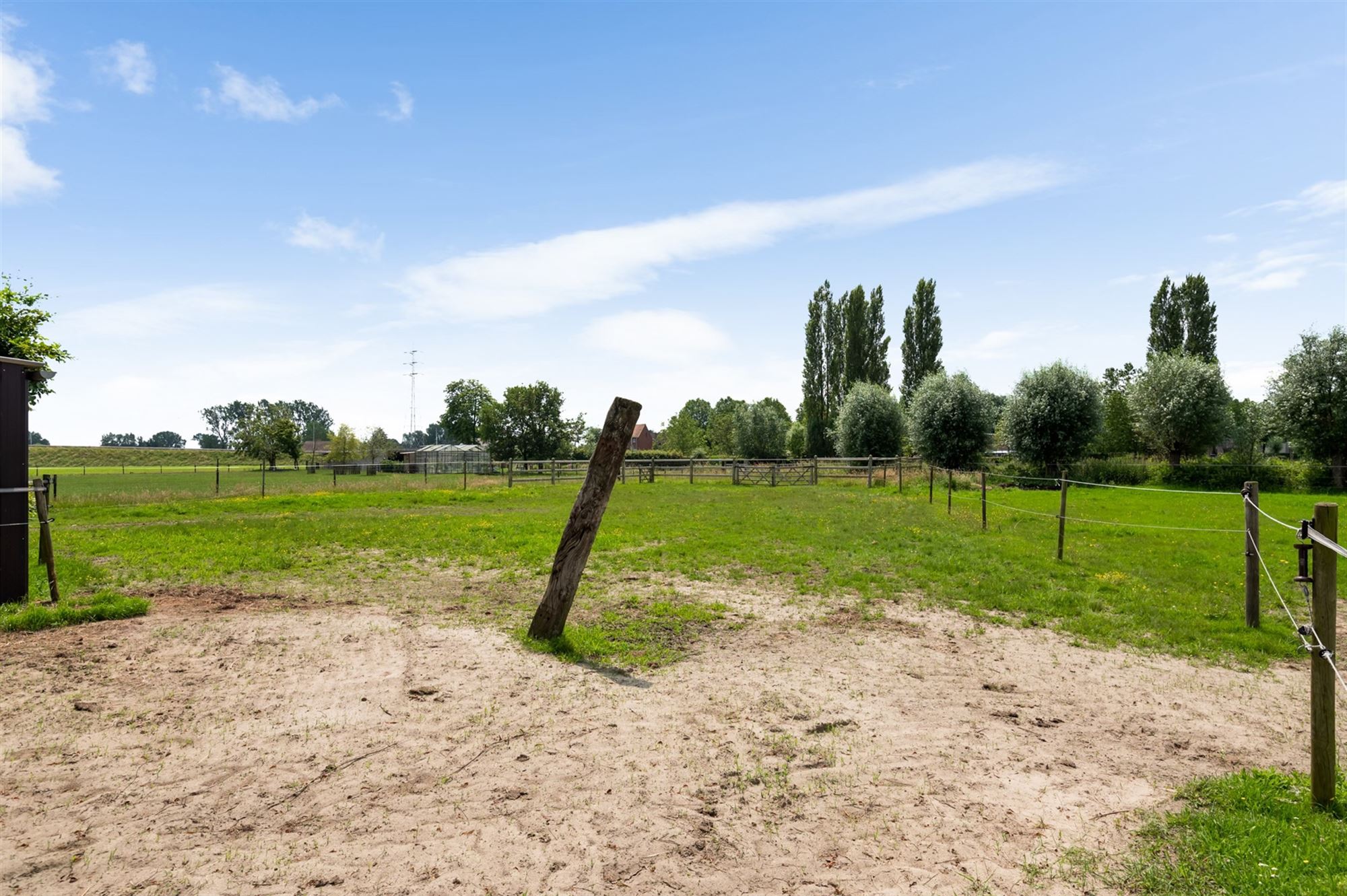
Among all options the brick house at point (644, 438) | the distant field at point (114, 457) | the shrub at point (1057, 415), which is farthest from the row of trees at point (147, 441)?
the shrub at point (1057, 415)

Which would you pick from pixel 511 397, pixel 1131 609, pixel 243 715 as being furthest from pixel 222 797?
pixel 511 397

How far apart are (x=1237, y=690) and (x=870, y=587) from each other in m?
4.46

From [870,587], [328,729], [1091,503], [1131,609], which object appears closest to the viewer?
[328,729]

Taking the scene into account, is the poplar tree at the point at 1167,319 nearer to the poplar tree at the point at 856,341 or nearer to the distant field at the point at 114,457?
Result: the poplar tree at the point at 856,341

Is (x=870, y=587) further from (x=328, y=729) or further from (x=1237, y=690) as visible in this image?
(x=328, y=729)

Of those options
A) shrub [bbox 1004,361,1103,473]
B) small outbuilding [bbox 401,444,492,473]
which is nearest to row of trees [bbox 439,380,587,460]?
small outbuilding [bbox 401,444,492,473]

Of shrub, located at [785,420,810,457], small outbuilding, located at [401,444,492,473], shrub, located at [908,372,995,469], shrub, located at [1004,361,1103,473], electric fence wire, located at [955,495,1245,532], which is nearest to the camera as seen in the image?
electric fence wire, located at [955,495,1245,532]

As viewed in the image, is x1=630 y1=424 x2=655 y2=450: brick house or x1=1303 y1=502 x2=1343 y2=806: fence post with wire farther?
x1=630 y1=424 x2=655 y2=450: brick house

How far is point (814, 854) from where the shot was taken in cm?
348

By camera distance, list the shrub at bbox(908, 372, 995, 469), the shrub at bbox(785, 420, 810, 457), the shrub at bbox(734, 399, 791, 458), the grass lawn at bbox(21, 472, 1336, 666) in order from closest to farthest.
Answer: the grass lawn at bbox(21, 472, 1336, 666) → the shrub at bbox(908, 372, 995, 469) → the shrub at bbox(785, 420, 810, 457) → the shrub at bbox(734, 399, 791, 458)

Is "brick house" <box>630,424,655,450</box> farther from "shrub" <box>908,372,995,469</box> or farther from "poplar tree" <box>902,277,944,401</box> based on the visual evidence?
"shrub" <box>908,372,995,469</box>

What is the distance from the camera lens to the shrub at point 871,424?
154ft

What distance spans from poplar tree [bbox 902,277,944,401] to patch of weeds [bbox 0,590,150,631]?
50.6m

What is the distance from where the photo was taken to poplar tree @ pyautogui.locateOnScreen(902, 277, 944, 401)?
52.7 m
